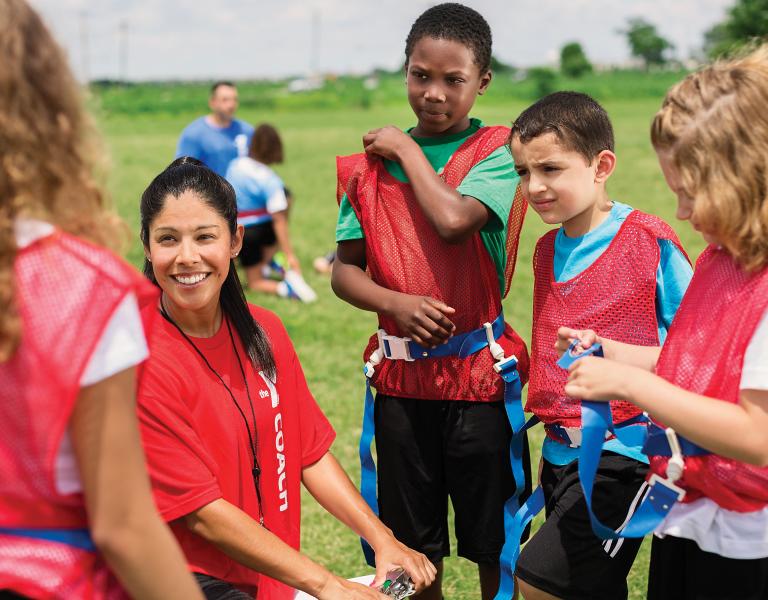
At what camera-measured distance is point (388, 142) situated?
10.0ft

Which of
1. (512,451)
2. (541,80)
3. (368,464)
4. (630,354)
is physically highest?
(541,80)

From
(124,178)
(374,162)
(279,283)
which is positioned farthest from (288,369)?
(124,178)

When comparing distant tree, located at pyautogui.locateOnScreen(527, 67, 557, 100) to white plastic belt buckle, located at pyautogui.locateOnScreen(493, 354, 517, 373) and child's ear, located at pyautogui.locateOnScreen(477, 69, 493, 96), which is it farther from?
white plastic belt buckle, located at pyautogui.locateOnScreen(493, 354, 517, 373)

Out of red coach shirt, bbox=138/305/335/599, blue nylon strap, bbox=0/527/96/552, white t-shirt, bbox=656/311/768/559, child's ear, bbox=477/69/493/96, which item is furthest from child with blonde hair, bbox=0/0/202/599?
child's ear, bbox=477/69/493/96

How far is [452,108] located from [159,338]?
47.9 inches

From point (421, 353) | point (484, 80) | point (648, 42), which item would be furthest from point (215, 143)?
point (648, 42)

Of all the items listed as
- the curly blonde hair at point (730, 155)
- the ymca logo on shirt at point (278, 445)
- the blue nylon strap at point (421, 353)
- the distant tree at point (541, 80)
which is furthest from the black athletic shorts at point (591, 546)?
the distant tree at point (541, 80)

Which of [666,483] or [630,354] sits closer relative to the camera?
[666,483]

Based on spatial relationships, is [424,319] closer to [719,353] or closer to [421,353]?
[421,353]

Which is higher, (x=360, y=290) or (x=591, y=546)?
(x=360, y=290)

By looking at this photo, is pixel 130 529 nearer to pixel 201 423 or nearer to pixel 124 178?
pixel 201 423

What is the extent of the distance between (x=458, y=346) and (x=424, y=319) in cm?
21

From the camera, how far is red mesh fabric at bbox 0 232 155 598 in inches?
57.2

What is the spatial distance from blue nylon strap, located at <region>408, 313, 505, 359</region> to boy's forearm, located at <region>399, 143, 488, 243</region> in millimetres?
334
